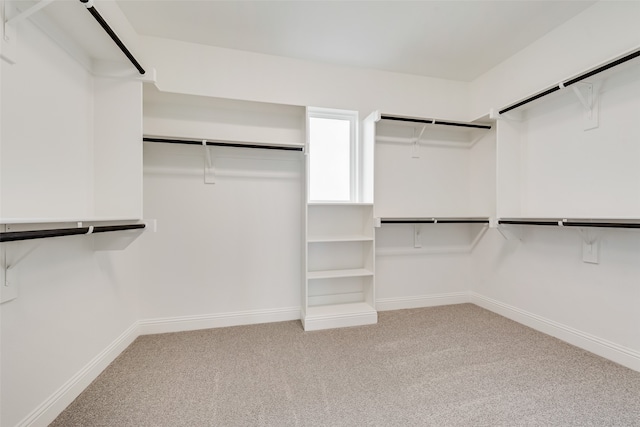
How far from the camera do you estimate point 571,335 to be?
206cm

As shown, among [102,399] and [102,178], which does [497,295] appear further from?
[102,178]

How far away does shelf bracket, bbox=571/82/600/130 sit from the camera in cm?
190

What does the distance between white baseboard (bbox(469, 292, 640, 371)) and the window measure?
187 cm

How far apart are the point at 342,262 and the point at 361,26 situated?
2087 mm

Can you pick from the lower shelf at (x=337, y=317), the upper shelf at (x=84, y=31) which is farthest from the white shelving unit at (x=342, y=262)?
the upper shelf at (x=84, y=31)

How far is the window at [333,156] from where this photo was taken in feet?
8.79

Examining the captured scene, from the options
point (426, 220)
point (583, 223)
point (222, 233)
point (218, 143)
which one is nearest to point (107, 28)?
point (218, 143)

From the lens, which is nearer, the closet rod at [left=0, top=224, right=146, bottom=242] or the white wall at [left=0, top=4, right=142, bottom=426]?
the closet rod at [left=0, top=224, right=146, bottom=242]

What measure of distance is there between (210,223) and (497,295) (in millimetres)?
2967

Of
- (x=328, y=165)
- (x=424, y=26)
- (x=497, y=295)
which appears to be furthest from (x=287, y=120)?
(x=497, y=295)

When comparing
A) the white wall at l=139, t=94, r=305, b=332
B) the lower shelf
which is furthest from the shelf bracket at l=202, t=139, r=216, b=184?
the lower shelf

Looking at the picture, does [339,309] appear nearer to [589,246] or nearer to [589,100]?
[589,246]

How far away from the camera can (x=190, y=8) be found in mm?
1911

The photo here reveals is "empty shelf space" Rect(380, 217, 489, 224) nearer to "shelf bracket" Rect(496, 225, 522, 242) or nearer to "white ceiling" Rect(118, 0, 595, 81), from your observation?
"shelf bracket" Rect(496, 225, 522, 242)
